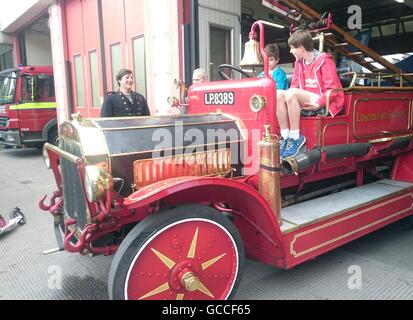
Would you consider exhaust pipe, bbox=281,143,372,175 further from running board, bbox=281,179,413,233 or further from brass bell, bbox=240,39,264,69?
brass bell, bbox=240,39,264,69

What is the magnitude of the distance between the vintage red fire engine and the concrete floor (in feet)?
0.96

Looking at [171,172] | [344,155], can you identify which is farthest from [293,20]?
[171,172]

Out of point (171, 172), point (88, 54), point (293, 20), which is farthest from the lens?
point (88, 54)

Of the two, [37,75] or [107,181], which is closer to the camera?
[107,181]

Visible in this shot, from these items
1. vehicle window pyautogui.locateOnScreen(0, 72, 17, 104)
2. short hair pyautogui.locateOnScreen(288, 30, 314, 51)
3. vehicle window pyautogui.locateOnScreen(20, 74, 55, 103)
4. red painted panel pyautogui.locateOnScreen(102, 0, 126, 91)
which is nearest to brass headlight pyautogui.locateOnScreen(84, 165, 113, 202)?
short hair pyautogui.locateOnScreen(288, 30, 314, 51)

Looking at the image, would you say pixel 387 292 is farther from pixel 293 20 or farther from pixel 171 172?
pixel 293 20

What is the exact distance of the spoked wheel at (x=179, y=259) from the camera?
6.24ft

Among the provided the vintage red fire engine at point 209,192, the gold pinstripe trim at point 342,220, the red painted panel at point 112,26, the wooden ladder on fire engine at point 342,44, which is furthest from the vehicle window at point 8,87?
the gold pinstripe trim at point 342,220

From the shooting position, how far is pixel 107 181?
184cm

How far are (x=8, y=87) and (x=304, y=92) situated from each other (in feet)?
27.8

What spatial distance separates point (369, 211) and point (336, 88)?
1.00 meters

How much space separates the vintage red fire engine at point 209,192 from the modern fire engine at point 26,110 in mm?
6873

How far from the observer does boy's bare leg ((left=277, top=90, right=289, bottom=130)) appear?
107 inches

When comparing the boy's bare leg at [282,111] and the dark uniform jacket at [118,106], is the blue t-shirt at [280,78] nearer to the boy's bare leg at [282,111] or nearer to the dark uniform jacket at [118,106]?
the boy's bare leg at [282,111]
